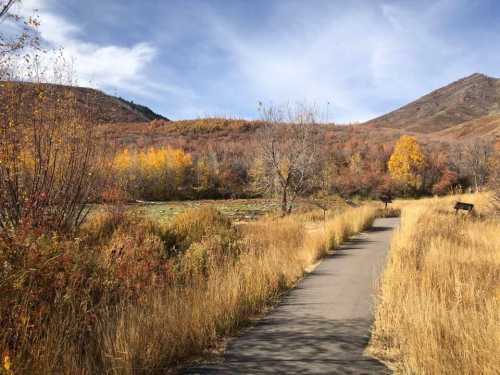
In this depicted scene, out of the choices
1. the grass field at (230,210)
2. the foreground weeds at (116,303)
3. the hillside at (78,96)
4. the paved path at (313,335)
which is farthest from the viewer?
the grass field at (230,210)

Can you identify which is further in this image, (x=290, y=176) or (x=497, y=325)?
(x=290, y=176)

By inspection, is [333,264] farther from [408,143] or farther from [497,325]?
[408,143]

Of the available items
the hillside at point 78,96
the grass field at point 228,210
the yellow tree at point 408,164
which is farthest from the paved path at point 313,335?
the yellow tree at point 408,164

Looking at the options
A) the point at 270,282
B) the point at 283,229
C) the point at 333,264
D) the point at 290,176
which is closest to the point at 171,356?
the point at 270,282

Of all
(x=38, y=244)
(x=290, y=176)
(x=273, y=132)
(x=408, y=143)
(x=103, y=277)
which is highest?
(x=408, y=143)

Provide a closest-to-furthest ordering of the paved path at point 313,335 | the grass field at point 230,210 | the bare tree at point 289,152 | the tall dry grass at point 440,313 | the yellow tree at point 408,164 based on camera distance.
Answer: the tall dry grass at point 440,313
the paved path at point 313,335
the grass field at point 230,210
the bare tree at point 289,152
the yellow tree at point 408,164

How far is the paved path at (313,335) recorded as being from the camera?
355 cm

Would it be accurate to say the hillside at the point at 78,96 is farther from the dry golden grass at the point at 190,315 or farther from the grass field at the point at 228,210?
the grass field at the point at 228,210

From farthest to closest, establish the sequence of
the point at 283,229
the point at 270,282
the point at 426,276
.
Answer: the point at 283,229 < the point at 270,282 < the point at 426,276

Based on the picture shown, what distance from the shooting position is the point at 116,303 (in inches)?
A: 196

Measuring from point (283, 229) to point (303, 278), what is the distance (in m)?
5.09

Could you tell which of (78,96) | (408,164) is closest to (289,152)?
(78,96)

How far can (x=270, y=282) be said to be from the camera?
6.36 meters

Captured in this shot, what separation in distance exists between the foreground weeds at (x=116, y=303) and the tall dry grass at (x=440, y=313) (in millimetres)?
1897
